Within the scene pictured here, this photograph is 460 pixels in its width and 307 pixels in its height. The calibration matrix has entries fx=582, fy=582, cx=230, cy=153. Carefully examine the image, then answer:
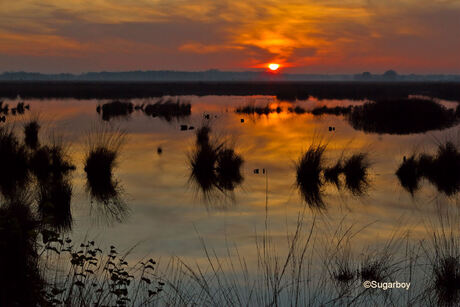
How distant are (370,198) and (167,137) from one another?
16605 millimetres

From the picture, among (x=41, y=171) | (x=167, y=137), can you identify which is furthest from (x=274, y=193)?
(x=167, y=137)

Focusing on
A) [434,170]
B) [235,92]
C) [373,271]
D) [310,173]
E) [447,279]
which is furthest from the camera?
[235,92]

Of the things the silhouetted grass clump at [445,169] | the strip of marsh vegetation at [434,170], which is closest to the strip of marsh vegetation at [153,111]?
the strip of marsh vegetation at [434,170]

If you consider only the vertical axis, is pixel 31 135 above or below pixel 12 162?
above

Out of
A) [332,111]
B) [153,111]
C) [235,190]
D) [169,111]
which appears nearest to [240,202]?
[235,190]

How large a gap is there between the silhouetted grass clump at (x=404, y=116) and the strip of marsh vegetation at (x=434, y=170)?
628 inches

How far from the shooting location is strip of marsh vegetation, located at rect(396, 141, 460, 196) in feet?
A: 57.4

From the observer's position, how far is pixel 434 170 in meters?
18.5

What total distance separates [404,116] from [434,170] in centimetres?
2004

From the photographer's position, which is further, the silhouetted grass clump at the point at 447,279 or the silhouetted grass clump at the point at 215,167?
the silhouetted grass clump at the point at 215,167

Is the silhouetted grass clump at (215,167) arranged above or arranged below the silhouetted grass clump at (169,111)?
below

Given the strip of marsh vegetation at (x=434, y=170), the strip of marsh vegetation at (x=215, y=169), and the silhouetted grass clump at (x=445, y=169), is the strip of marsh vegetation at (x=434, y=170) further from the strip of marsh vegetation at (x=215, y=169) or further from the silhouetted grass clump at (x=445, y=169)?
the strip of marsh vegetation at (x=215, y=169)

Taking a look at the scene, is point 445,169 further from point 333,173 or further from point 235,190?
point 235,190

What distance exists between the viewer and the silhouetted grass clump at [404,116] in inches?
1409
